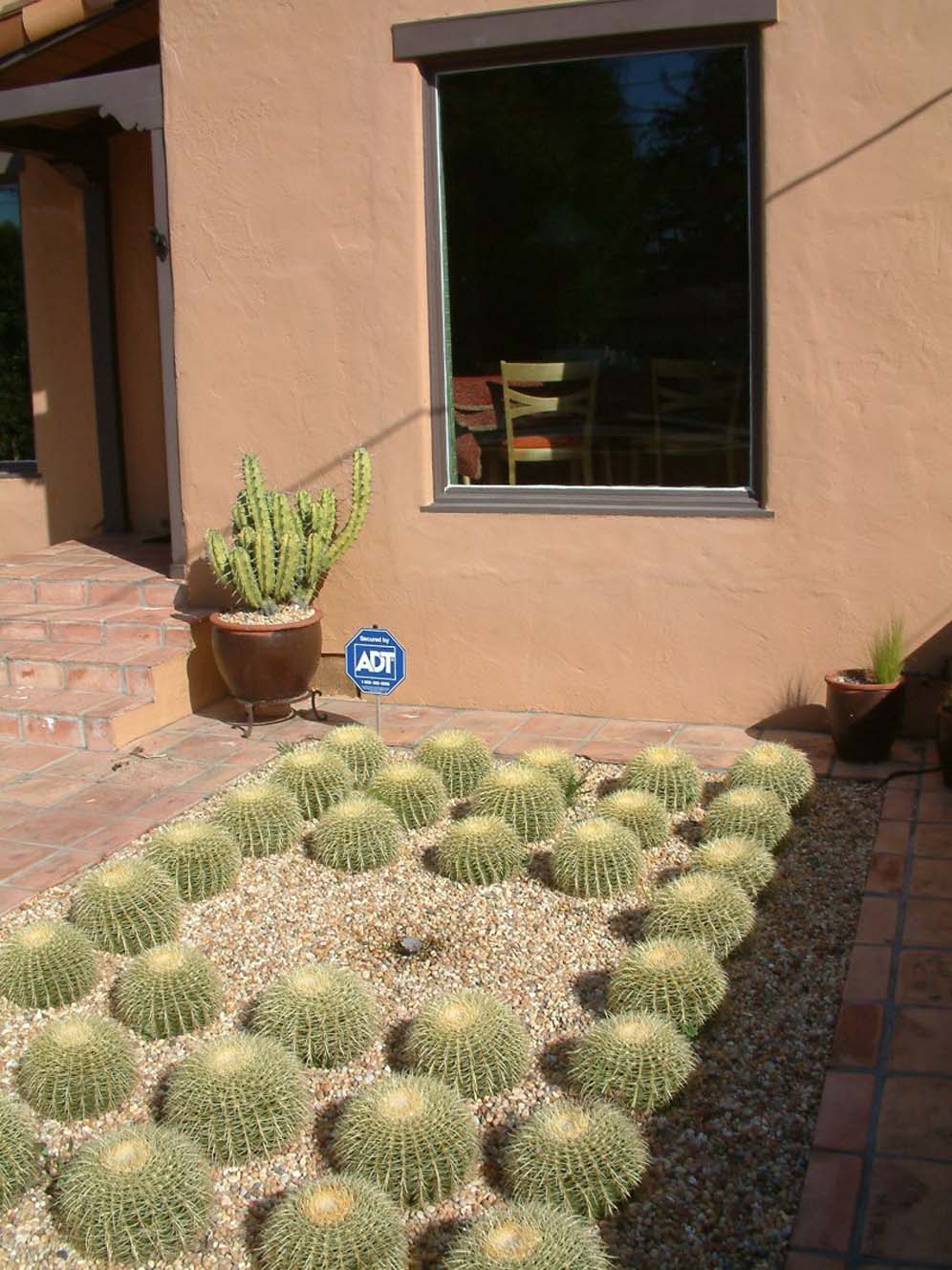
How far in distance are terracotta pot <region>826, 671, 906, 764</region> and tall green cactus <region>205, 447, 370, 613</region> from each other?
8.21ft

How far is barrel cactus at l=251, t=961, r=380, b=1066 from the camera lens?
3.88m

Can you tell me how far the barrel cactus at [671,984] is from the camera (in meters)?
3.96

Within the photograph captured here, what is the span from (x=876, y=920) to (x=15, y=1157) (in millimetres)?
2787

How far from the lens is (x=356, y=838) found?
5.19 metres

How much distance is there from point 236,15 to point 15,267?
3.37m

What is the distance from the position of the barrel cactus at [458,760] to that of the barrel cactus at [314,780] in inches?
15.4

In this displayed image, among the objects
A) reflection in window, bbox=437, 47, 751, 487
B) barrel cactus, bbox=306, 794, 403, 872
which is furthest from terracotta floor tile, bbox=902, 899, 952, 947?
reflection in window, bbox=437, 47, 751, 487

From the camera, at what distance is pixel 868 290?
616 cm

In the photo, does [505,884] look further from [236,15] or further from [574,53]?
[236,15]

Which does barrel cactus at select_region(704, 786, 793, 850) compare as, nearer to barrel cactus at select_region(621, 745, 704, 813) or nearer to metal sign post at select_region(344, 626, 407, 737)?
barrel cactus at select_region(621, 745, 704, 813)

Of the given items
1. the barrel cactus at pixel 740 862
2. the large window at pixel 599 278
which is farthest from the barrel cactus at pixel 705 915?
the large window at pixel 599 278

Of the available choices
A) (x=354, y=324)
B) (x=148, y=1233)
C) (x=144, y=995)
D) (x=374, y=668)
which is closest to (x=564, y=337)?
(x=354, y=324)

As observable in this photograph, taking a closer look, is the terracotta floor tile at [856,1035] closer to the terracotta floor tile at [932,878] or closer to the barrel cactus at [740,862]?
the barrel cactus at [740,862]

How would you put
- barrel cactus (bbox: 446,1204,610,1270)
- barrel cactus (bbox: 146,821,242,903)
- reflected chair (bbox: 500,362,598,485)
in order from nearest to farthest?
barrel cactus (bbox: 446,1204,610,1270) → barrel cactus (bbox: 146,821,242,903) → reflected chair (bbox: 500,362,598,485)
